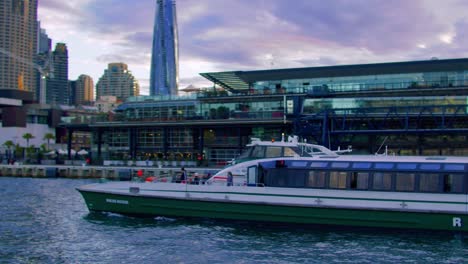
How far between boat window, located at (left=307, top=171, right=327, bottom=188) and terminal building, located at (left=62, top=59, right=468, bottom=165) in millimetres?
28717

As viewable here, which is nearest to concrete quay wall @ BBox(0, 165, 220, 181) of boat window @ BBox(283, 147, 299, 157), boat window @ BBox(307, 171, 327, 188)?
boat window @ BBox(283, 147, 299, 157)

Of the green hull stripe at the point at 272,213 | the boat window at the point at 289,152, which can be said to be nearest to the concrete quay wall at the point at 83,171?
the green hull stripe at the point at 272,213

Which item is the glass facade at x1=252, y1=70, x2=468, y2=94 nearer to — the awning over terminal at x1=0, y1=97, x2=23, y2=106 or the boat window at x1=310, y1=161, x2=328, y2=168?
the boat window at x1=310, y1=161, x2=328, y2=168

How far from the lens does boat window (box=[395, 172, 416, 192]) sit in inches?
992

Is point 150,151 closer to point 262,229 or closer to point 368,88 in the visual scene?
point 368,88

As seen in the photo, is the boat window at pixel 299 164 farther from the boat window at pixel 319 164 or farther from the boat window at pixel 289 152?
the boat window at pixel 289 152

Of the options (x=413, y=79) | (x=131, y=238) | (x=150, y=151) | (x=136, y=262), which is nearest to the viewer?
(x=136, y=262)

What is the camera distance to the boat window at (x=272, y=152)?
2983 centimetres

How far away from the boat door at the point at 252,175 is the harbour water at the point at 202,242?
6.94ft

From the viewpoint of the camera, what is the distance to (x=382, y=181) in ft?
84.1

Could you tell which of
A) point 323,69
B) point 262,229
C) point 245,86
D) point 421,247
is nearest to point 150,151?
point 245,86

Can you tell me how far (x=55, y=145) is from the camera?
112438 mm

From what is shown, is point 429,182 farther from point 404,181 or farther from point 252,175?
point 252,175

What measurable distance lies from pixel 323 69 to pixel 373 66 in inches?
272
